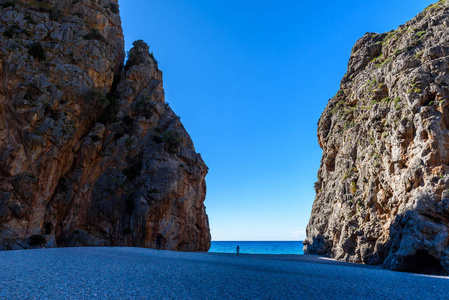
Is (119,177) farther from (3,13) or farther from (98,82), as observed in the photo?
(3,13)

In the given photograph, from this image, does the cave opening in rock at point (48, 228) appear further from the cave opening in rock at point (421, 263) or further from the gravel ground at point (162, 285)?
the cave opening in rock at point (421, 263)

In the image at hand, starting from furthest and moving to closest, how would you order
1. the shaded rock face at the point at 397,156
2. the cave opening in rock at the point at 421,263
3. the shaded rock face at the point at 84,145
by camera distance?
1. the shaded rock face at the point at 84,145
2. the shaded rock face at the point at 397,156
3. the cave opening in rock at the point at 421,263

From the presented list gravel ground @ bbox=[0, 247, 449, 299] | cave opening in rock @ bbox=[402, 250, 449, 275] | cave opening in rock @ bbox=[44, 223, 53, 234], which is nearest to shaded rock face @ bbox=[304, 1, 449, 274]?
cave opening in rock @ bbox=[402, 250, 449, 275]

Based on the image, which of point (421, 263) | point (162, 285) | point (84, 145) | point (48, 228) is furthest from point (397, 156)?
point (48, 228)

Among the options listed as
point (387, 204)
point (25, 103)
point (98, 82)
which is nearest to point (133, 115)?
point (98, 82)

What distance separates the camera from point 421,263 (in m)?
22.3

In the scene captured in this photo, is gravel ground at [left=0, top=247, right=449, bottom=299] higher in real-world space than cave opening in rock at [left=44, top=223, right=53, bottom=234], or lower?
lower

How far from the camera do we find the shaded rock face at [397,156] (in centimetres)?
2225

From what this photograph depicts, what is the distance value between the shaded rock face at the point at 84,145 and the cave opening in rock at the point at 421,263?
27742 millimetres

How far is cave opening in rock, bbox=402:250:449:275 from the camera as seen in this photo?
70.9 feet

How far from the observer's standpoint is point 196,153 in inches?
2094

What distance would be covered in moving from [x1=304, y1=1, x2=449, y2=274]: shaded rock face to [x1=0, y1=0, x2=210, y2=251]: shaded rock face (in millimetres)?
24488

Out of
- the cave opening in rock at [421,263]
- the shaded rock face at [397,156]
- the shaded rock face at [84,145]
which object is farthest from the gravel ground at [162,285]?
the shaded rock face at [84,145]

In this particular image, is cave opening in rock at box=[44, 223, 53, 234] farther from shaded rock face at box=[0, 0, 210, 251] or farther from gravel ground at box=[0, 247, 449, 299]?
gravel ground at box=[0, 247, 449, 299]
